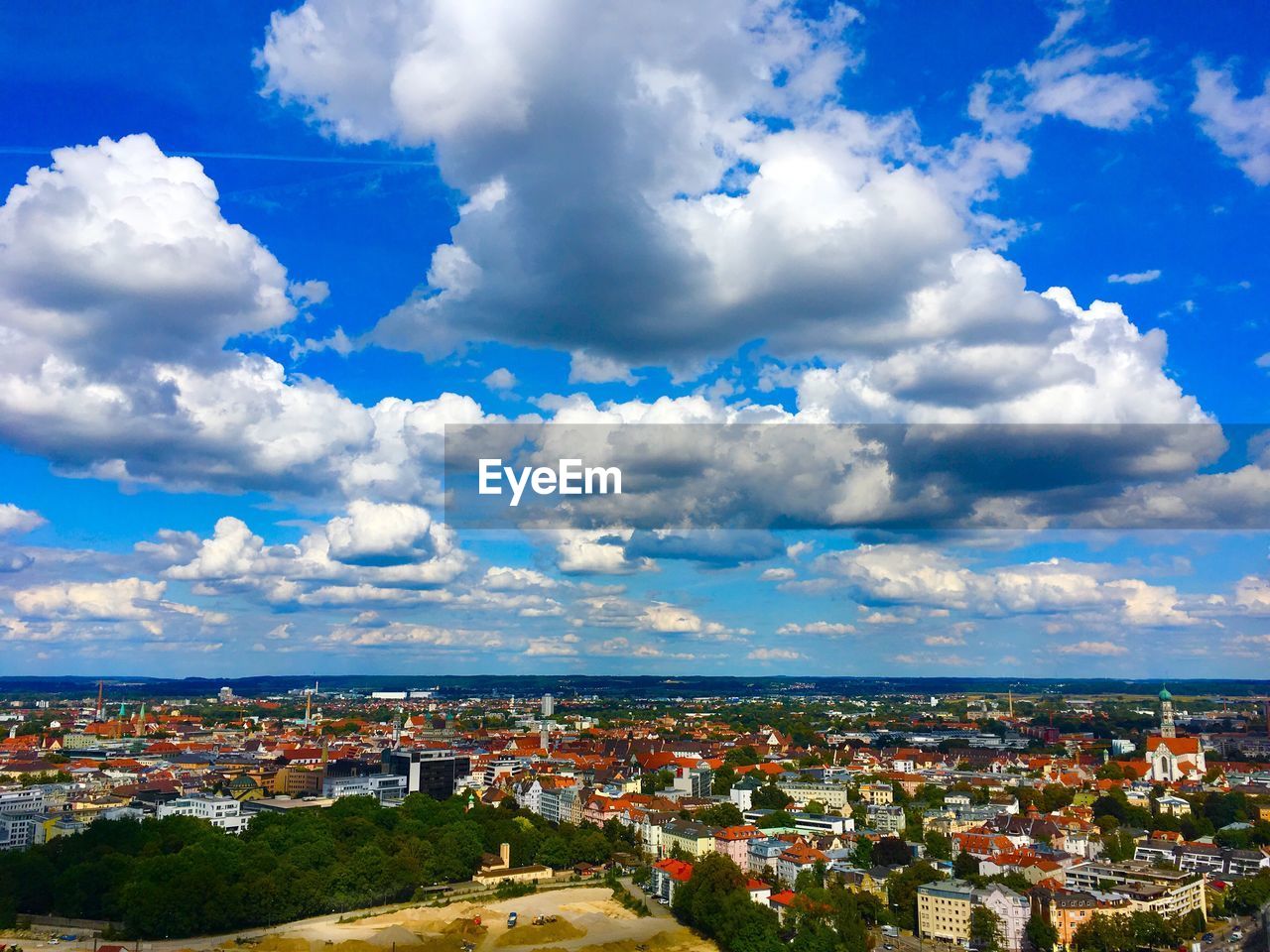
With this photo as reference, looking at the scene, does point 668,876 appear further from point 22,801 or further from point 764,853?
point 22,801

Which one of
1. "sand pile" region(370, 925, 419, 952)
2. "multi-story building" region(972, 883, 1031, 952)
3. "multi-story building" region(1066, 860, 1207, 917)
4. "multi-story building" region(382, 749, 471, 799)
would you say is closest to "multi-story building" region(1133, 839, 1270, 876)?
"multi-story building" region(1066, 860, 1207, 917)

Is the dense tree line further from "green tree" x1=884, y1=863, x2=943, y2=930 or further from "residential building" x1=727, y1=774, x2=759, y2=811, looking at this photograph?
"green tree" x1=884, y1=863, x2=943, y2=930

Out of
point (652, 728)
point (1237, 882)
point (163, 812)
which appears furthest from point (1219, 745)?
point (163, 812)

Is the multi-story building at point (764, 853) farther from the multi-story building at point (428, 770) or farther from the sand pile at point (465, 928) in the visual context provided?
the multi-story building at point (428, 770)

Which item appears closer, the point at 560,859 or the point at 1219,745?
the point at 560,859

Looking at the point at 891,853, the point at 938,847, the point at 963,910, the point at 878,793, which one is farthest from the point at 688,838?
the point at 878,793

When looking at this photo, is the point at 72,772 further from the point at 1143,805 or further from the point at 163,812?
the point at 1143,805

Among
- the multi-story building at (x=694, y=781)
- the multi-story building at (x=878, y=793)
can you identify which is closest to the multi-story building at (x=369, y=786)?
the multi-story building at (x=694, y=781)

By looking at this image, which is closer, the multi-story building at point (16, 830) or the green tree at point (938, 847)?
the green tree at point (938, 847)
